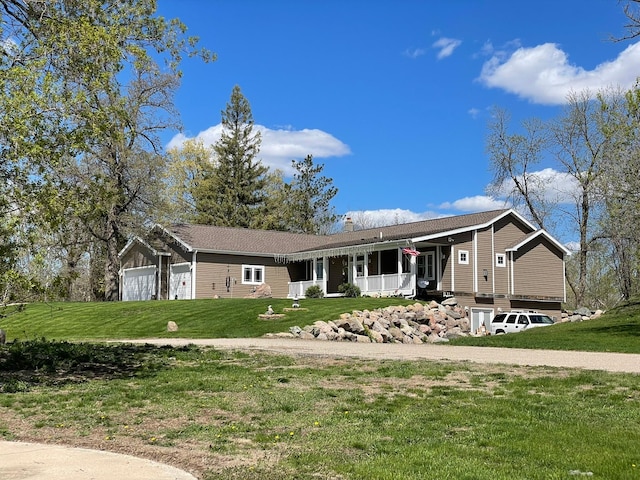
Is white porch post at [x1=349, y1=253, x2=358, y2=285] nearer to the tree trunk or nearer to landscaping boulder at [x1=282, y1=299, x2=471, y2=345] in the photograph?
landscaping boulder at [x1=282, y1=299, x2=471, y2=345]

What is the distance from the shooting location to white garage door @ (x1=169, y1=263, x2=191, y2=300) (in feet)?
125

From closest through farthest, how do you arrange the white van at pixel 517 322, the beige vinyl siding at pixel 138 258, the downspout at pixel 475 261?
the white van at pixel 517 322
the downspout at pixel 475 261
the beige vinyl siding at pixel 138 258

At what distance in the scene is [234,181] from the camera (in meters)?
62.2

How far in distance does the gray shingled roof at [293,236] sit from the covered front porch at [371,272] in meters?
0.88

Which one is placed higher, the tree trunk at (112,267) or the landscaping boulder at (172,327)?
the tree trunk at (112,267)

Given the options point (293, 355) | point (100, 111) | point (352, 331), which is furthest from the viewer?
point (352, 331)

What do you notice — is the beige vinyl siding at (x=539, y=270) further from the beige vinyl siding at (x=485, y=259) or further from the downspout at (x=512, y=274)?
the beige vinyl siding at (x=485, y=259)

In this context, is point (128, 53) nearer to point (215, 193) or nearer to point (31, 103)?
point (31, 103)

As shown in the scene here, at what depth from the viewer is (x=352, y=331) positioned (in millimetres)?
23484

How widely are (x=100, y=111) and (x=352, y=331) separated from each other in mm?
14620

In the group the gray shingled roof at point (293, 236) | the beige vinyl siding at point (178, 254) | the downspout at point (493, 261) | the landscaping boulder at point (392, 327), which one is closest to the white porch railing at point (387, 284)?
the gray shingled roof at point (293, 236)

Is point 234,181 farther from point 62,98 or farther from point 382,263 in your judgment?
point 62,98

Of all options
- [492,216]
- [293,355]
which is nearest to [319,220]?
[492,216]

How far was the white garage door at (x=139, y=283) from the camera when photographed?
4156cm
